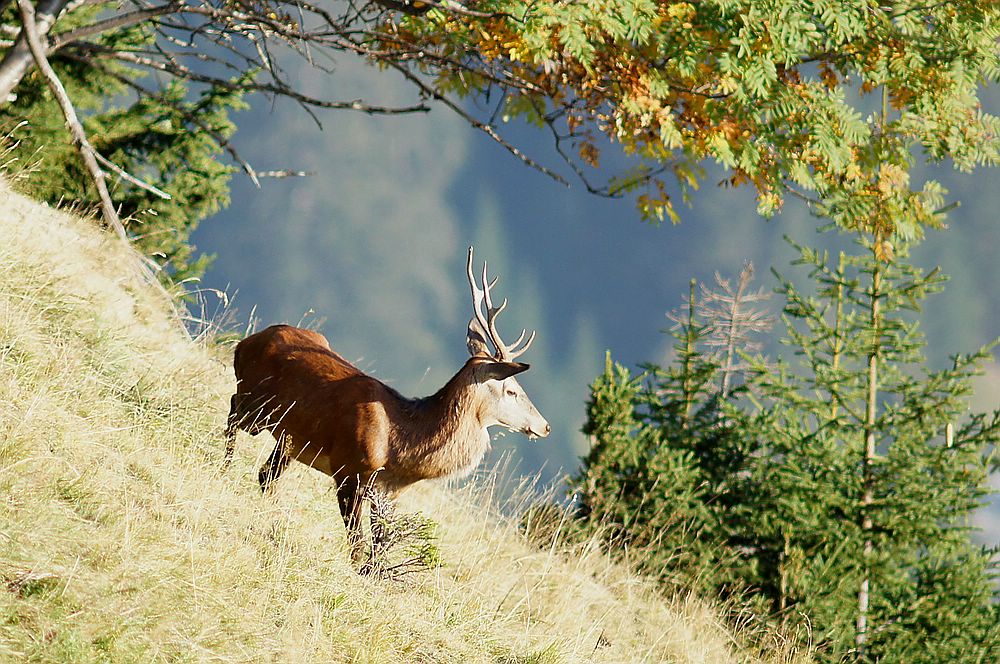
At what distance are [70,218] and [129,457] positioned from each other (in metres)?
5.88

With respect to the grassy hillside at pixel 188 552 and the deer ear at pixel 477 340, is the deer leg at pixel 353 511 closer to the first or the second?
the grassy hillside at pixel 188 552

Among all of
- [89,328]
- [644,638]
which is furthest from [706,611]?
[89,328]

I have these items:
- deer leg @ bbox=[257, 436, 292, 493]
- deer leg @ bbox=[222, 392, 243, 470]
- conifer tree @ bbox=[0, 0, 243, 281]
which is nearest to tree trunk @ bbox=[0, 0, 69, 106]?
conifer tree @ bbox=[0, 0, 243, 281]

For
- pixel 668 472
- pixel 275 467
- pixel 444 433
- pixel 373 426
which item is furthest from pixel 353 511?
pixel 668 472

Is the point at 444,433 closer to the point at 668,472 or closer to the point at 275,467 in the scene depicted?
the point at 275,467

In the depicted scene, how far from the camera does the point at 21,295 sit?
8.02 m

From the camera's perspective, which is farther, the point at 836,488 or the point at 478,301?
the point at 836,488

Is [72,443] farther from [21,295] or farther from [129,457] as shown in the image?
[21,295]

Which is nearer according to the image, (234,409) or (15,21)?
(234,409)

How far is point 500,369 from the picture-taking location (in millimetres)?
6086

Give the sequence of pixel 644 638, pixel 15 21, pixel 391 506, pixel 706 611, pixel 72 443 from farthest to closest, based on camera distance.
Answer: pixel 15 21
pixel 706 611
pixel 644 638
pixel 391 506
pixel 72 443

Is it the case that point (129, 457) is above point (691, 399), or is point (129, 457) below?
below

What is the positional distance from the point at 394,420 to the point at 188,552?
1.53 metres

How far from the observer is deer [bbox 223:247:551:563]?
612 centimetres
